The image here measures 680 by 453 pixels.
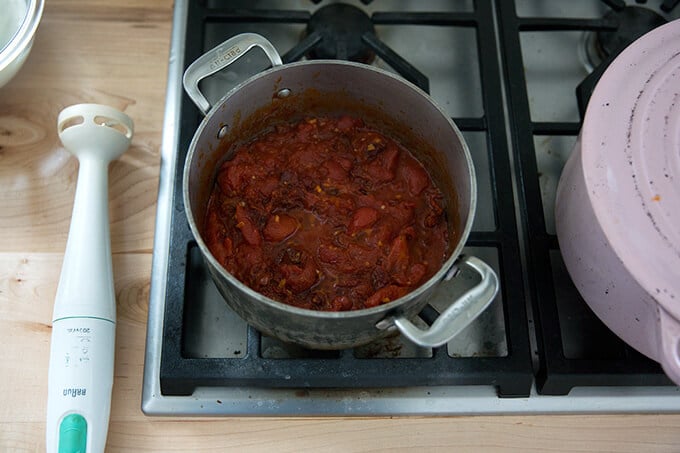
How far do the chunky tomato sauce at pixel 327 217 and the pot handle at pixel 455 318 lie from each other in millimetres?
104

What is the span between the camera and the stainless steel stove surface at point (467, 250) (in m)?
0.79

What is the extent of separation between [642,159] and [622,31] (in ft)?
1.14

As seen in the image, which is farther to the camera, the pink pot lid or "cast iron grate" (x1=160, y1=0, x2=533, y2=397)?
"cast iron grate" (x1=160, y1=0, x2=533, y2=397)

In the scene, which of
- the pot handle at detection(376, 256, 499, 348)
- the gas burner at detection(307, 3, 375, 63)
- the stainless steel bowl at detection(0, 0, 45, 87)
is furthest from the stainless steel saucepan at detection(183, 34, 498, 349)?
the stainless steel bowl at detection(0, 0, 45, 87)

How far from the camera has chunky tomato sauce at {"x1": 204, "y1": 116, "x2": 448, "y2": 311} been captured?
2.57ft

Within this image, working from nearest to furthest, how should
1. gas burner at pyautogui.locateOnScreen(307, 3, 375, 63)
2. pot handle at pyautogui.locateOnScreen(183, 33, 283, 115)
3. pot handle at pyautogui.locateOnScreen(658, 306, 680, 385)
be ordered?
pot handle at pyautogui.locateOnScreen(658, 306, 680, 385) < pot handle at pyautogui.locateOnScreen(183, 33, 283, 115) < gas burner at pyautogui.locateOnScreen(307, 3, 375, 63)

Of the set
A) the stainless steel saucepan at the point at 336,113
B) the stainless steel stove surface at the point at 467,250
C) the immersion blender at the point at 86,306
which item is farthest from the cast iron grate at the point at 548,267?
the immersion blender at the point at 86,306

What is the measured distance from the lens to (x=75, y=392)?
2.43 feet

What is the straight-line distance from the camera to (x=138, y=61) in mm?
972

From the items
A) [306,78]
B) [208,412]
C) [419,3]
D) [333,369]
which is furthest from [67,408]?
[419,3]

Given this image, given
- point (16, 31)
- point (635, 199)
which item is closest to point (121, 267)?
point (16, 31)

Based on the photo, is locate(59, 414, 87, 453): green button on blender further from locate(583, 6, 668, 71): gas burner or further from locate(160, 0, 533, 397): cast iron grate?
locate(583, 6, 668, 71): gas burner

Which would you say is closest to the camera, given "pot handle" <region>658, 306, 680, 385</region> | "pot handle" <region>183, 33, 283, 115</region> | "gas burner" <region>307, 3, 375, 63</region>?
"pot handle" <region>658, 306, 680, 385</region>

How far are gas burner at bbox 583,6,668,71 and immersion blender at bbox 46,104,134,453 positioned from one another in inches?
24.8
